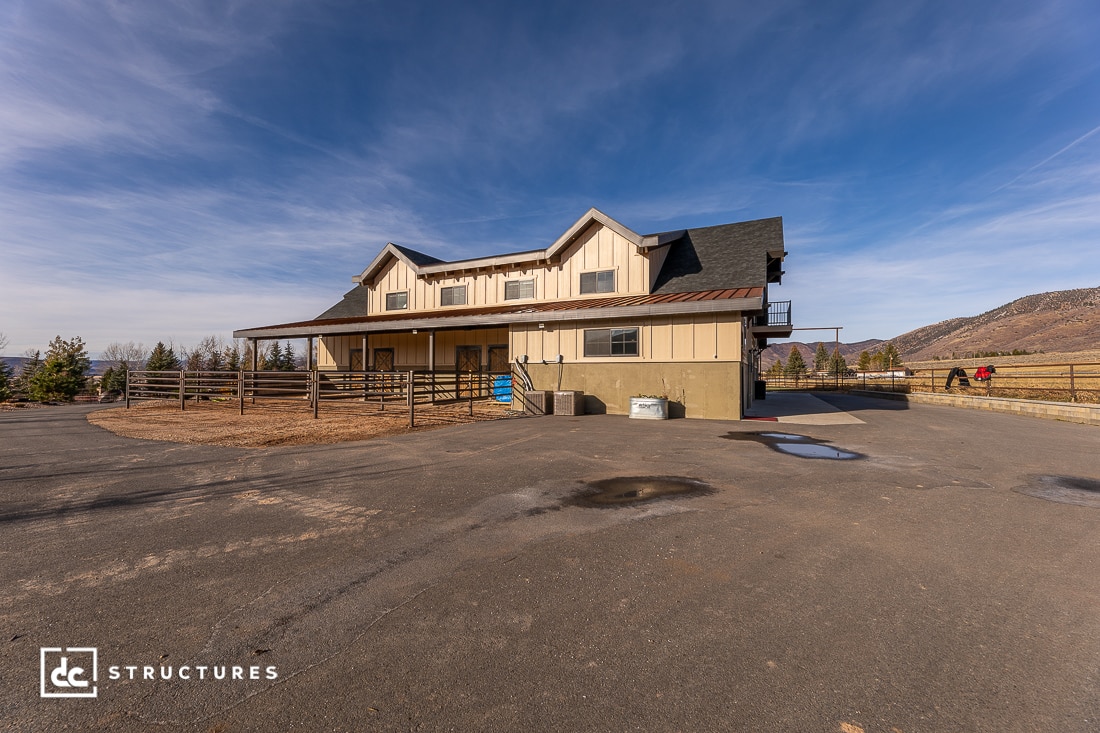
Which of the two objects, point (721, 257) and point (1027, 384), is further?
point (1027, 384)

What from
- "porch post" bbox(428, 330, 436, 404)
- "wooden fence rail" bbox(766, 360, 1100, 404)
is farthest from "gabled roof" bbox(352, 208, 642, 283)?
"wooden fence rail" bbox(766, 360, 1100, 404)

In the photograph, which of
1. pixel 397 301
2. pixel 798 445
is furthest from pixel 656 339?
pixel 397 301

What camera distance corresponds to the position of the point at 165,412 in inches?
594

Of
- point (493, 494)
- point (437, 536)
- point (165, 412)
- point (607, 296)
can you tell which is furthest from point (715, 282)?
point (165, 412)

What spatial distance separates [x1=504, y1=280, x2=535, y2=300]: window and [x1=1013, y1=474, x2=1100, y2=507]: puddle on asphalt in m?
17.3

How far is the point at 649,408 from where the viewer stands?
14000mm

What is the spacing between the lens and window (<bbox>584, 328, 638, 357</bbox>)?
1516cm

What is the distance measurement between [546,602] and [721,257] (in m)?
19.1

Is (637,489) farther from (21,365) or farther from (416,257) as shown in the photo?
(21,365)

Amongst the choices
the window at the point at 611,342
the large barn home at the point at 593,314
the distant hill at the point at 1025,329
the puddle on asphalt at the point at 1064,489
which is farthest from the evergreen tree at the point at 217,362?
the distant hill at the point at 1025,329

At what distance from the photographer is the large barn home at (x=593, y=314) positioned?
46.4ft

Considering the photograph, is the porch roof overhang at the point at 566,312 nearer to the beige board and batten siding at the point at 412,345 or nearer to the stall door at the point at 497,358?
the beige board and batten siding at the point at 412,345

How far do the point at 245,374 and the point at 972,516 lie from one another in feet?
58.5

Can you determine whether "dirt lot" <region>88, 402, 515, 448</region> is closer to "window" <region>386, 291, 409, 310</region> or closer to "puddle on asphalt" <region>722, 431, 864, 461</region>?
"puddle on asphalt" <region>722, 431, 864, 461</region>
